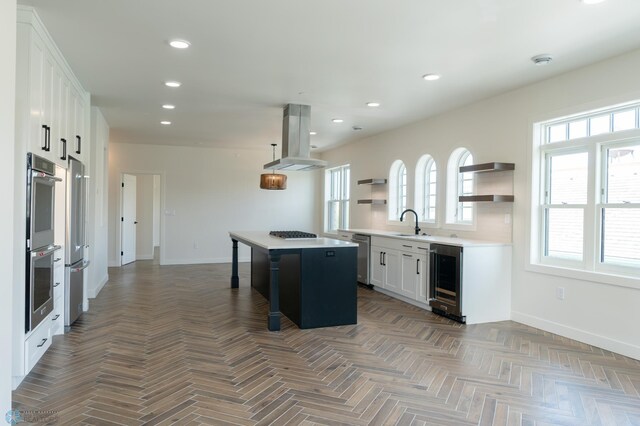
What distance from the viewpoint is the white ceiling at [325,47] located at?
287cm

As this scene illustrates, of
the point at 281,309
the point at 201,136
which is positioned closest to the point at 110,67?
the point at 281,309

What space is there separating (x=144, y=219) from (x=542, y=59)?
9.23 metres

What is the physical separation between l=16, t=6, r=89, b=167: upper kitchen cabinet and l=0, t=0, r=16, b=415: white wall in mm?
1069

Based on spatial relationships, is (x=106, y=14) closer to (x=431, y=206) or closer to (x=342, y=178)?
(x=431, y=206)

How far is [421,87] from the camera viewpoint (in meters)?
4.61

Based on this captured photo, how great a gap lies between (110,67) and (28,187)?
5.96ft

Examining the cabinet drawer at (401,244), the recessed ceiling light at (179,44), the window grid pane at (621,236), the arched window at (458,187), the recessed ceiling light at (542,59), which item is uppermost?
the recessed ceiling light at (179,44)

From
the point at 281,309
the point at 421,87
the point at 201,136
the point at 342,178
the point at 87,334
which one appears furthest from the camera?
the point at 342,178

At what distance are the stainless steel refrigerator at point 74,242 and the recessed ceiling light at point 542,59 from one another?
14.6 feet

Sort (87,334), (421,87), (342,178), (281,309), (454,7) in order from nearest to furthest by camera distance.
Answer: (454,7) < (87,334) < (421,87) < (281,309) < (342,178)

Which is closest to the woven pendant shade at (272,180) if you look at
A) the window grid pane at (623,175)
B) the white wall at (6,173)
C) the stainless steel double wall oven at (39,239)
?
the stainless steel double wall oven at (39,239)

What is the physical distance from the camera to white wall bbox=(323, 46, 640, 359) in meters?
3.60

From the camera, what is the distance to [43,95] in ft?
10.5
